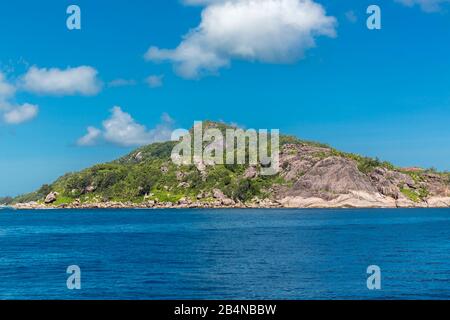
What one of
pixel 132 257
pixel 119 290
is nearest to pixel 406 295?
pixel 119 290

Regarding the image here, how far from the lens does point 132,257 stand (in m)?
85.9

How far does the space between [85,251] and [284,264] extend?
40612 millimetres

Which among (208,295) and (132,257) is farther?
(132,257)

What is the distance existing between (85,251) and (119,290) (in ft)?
138
